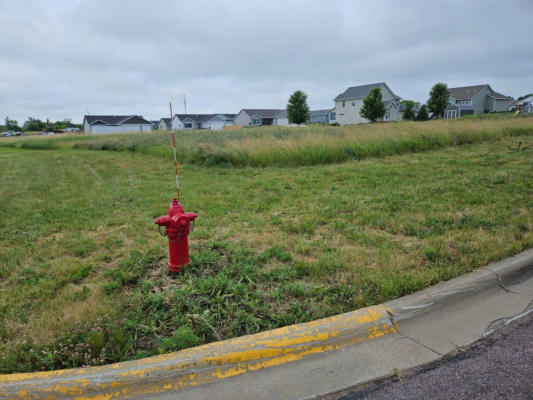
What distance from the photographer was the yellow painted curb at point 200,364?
Answer: 1.97 meters

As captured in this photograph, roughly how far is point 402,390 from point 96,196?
23.2ft

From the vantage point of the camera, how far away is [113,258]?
3900mm

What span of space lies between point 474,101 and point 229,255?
71.3 metres

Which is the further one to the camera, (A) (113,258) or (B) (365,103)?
(B) (365,103)

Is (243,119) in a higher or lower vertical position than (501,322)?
higher

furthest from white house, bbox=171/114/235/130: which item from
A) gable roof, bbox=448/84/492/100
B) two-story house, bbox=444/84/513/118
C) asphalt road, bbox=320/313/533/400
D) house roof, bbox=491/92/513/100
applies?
asphalt road, bbox=320/313/533/400

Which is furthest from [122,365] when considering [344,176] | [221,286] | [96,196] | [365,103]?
[365,103]

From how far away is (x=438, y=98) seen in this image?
4628 centimetres

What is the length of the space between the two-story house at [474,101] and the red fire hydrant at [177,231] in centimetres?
6647

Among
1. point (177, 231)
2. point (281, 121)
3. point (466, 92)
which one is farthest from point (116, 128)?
point (177, 231)

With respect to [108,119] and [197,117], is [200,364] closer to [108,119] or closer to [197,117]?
[108,119]

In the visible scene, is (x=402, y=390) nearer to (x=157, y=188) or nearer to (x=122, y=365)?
(x=122, y=365)

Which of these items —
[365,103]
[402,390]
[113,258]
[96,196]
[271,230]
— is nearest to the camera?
[402,390]

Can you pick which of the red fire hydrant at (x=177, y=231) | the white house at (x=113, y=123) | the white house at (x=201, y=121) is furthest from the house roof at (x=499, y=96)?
the red fire hydrant at (x=177, y=231)
